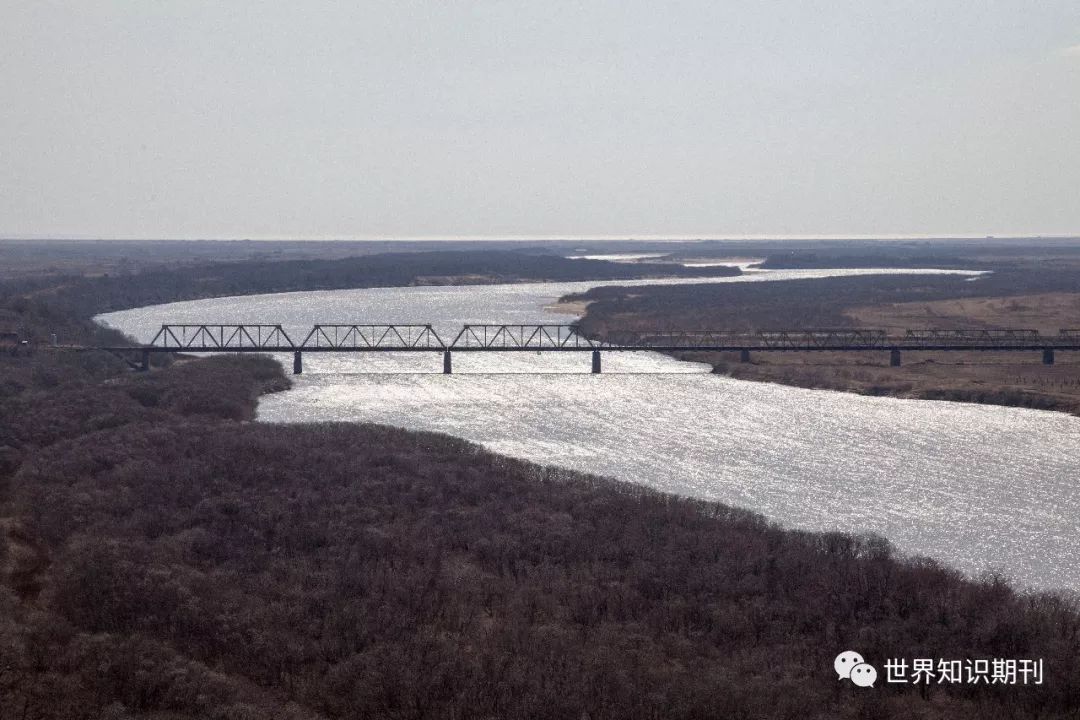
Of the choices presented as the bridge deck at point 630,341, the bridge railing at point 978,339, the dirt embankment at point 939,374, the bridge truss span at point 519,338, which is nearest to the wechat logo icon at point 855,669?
the dirt embankment at point 939,374

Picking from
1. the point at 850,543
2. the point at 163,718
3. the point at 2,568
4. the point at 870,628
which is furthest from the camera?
the point at 850,543

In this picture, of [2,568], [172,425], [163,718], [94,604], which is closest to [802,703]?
[163,718]

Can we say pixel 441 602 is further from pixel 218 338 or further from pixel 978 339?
pixel 218 338

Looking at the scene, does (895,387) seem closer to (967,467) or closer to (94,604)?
(967,467)

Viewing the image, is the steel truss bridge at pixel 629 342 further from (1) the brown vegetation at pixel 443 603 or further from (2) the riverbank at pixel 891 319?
(1) the brown vegetation at pixel 443 603

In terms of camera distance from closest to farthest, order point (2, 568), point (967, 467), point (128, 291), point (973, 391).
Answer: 1. point (2, 568)
2. point (967, 467)
3. point (973, 391)
4. point (128, 291)

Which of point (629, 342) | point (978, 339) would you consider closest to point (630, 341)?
point (629, 342)
